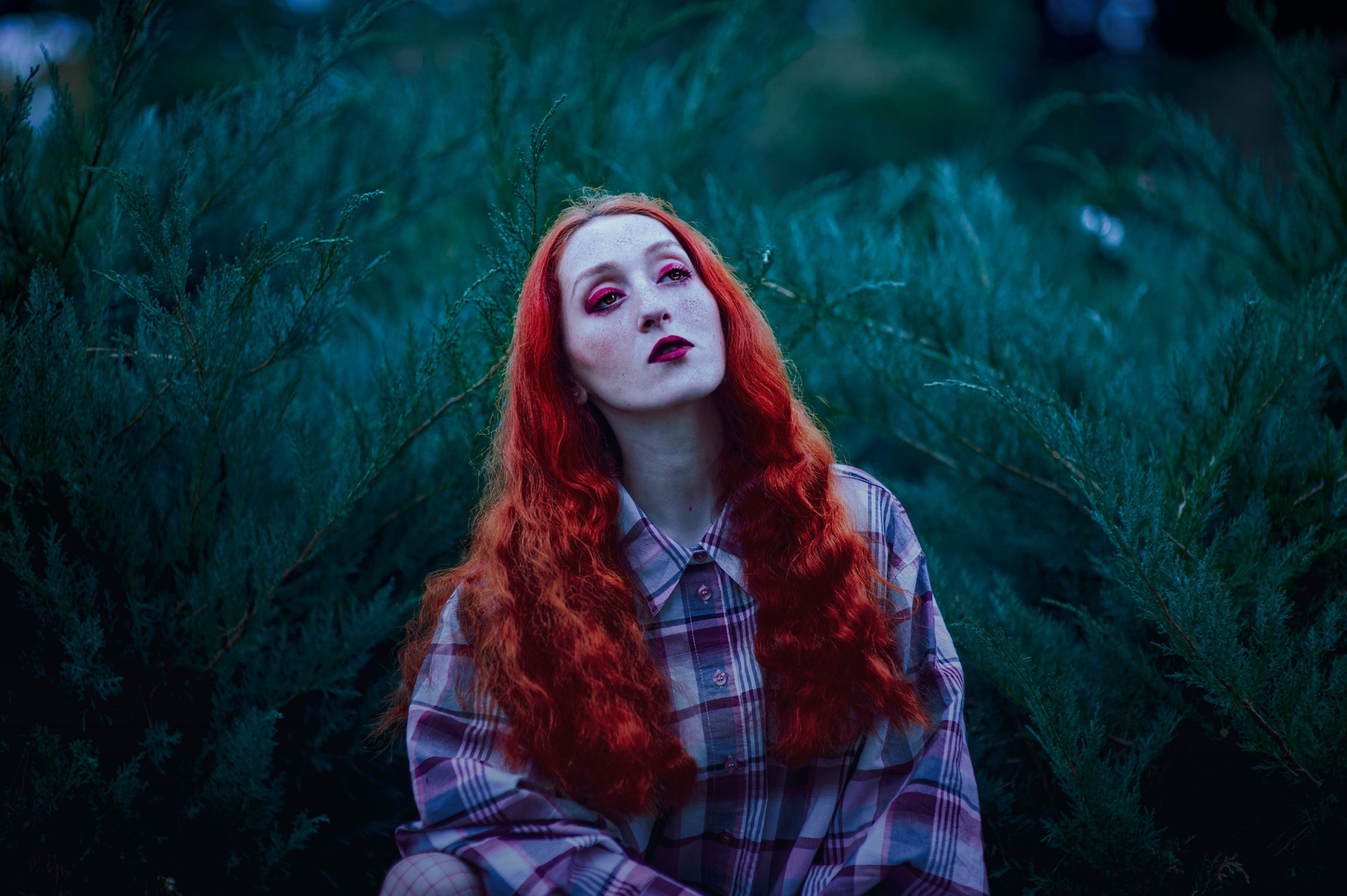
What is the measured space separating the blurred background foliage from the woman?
0.32 m

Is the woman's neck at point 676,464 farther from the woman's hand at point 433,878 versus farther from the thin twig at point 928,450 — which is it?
the thin twig at point 928,450

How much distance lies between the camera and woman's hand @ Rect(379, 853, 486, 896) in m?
1.43

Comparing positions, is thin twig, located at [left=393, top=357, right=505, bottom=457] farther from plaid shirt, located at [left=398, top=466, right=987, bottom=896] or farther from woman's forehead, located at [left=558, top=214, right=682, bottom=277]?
plaid shirt, located at [left=398, top=466, right=987, bottom=896]

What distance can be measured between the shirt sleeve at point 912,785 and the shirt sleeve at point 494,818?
0.32 meters

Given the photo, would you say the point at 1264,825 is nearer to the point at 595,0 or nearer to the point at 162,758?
the point at 162,758

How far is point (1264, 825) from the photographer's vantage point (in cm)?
194

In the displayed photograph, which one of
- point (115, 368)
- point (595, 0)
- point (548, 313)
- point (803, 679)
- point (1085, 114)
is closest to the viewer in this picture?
point (803, 679)

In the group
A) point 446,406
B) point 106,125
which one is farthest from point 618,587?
point 106,125

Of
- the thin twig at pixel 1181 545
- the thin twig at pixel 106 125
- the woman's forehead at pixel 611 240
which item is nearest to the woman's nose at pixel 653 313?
the woman's forehead at pixel 611 240

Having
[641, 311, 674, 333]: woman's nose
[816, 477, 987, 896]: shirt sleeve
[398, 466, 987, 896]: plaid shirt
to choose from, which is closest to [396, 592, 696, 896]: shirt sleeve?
[398, 466, 987, 896]: plaid shirt

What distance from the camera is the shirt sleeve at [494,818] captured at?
1436mm

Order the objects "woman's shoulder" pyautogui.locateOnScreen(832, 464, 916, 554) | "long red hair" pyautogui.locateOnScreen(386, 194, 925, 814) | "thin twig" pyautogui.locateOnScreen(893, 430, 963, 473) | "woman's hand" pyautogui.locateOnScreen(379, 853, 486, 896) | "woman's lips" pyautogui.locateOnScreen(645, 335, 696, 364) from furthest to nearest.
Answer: "thin twig" pyautogui.locateOnScreen(893, 430, 963, 473), "woman's shoulder" pyautogui.locateOnScreen(832, 464, 916, 554), "woman's lips" pyautogui.locateOnScreen(645, 335, 696, 364), "long red hair" pyautogui.locateOnScreen(386, 194, 925, 814), "woman's hand" pyautogui.locateOnScreen(379, 853, 486, 896)

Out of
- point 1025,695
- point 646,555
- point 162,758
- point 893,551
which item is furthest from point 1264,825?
point 162,758

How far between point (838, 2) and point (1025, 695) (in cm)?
972
